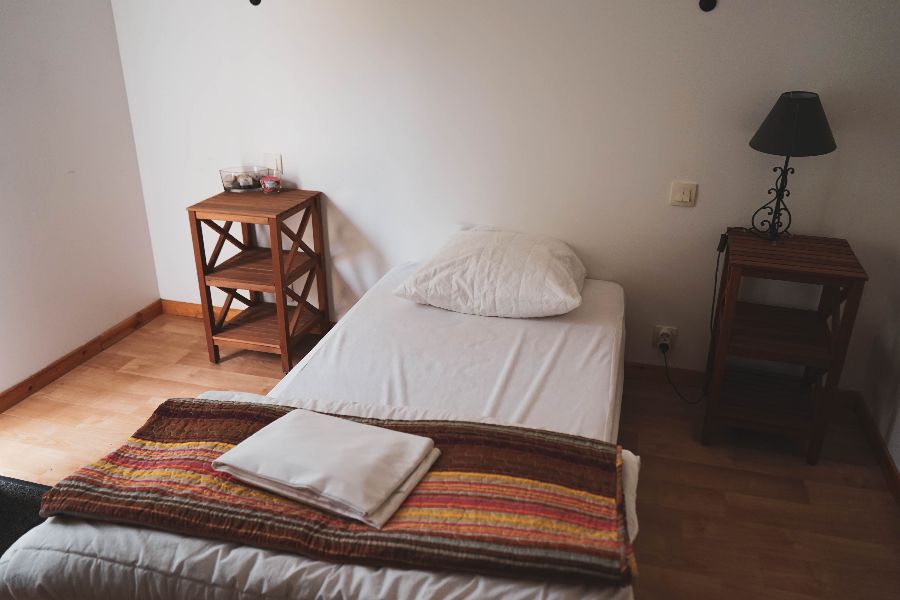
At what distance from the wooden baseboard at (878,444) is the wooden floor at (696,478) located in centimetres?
3

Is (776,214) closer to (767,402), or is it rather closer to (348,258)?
(767,402)

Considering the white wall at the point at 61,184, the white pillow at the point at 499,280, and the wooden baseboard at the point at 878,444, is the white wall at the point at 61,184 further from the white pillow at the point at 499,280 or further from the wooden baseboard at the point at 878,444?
the wooden baseboard at the point at 878,444

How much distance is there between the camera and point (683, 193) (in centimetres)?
268

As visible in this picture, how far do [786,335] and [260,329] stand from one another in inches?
85.0

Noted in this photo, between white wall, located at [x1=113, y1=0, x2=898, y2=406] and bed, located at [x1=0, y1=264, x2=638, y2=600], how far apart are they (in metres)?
0.31

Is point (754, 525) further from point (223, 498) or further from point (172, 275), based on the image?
point (172, 275)

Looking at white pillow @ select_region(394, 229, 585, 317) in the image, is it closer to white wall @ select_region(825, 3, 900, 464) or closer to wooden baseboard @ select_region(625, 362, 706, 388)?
wooden baseboard @ select_region(625, 362, 706, 388)

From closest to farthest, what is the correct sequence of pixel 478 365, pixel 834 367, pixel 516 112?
pixel 478 365 → pixel 834 367 → pixel 516 112

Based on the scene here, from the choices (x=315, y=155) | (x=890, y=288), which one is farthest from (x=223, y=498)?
(x=890, y=288)

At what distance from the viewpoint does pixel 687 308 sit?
2861mm

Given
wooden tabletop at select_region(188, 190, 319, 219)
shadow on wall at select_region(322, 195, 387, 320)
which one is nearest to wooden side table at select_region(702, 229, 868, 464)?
shadow on wall at select_region(322, 195, 387, 320)

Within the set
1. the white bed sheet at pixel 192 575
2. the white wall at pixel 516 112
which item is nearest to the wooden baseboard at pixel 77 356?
the white wall at pixel 516 112

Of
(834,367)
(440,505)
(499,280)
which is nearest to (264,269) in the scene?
(499,280)

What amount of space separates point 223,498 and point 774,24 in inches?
90.7
